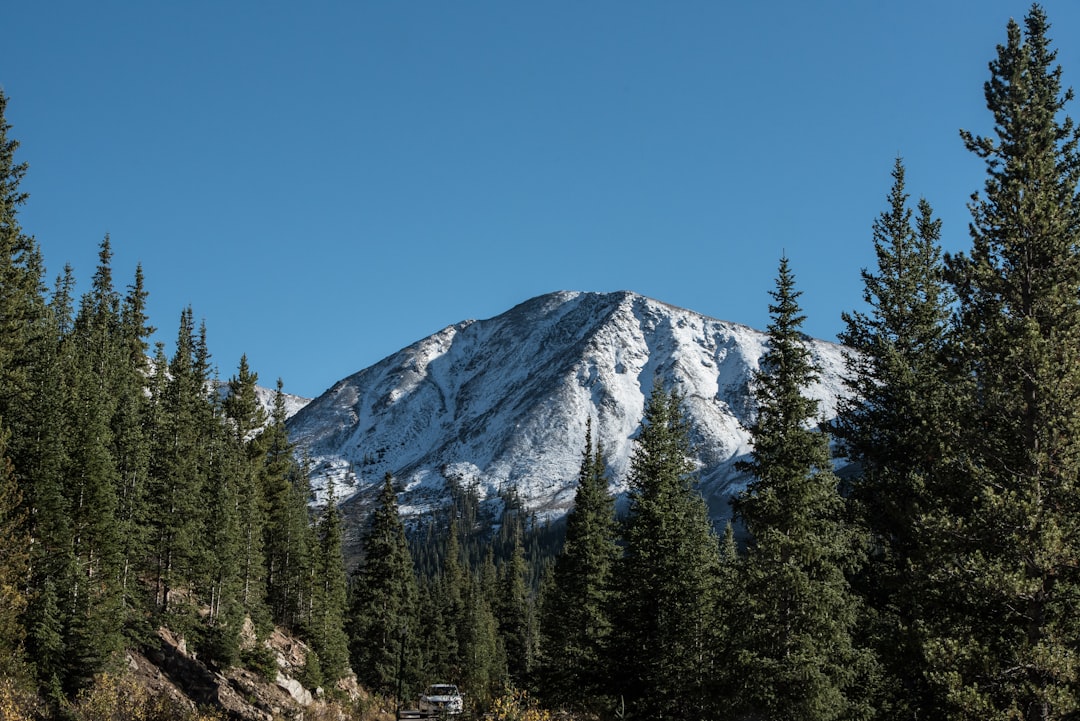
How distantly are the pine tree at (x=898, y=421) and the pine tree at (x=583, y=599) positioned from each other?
45.5 ft

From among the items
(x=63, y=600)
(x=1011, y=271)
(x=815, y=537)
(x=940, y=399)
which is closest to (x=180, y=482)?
(x=63, y=600)

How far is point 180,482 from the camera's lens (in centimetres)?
4725

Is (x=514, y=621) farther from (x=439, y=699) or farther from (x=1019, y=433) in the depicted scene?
(x=1019, y=433)

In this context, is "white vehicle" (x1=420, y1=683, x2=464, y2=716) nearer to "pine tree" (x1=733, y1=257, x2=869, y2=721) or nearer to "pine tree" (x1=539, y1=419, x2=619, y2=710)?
"pine tree" (x1=539, y1=419, x2=619, y2=710)

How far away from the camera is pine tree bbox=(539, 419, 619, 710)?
3791 centimetres

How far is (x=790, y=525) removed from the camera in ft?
79.4

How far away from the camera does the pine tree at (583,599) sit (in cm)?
3791

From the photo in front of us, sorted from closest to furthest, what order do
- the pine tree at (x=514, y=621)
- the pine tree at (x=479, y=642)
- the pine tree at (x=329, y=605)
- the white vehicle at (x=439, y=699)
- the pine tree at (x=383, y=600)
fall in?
the white vehicle at (x=439, y=699), the pine tree at (x=329, y=605), the pine tree at (x=383, y=600), the pine tree at (x=479, y=642), the pine tree at (x=514, y=621)

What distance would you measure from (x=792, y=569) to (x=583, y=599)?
19.7 meters

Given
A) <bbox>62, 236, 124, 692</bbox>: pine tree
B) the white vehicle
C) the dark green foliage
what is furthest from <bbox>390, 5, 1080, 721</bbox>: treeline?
the dark green foliage

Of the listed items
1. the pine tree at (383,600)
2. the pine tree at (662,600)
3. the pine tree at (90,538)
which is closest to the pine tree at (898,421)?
the pine tree at (662,600)

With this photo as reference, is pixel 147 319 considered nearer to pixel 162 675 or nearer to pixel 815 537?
pixel 162 675

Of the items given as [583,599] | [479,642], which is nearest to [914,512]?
[583,599]

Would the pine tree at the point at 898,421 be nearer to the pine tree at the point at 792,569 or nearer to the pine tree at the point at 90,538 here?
the pine tree at the point at 792,569
